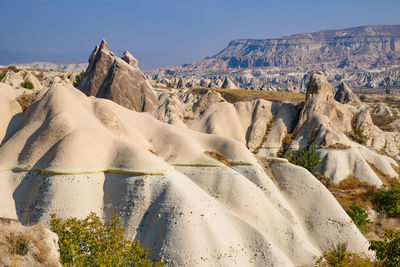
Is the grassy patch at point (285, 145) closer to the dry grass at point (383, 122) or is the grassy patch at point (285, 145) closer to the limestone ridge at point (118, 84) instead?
the limestone ridge at point (118, 84)

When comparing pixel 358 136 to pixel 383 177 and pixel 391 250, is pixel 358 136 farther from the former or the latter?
pixel 391 250

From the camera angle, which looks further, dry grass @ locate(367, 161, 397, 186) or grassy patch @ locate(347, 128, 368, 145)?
grassy patch @ locate(347, 128, 368, 145)

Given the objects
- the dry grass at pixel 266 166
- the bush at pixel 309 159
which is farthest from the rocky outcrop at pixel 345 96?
the dry grass at pixel 266 166

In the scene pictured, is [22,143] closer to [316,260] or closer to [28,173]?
[28,173]

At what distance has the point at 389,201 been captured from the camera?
32.8 metres

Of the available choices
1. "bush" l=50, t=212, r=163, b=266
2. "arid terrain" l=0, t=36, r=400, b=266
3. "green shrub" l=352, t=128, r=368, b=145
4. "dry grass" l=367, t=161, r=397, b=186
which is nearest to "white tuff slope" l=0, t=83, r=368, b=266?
"arid terrain" l=0, t=36, r=400, b=266

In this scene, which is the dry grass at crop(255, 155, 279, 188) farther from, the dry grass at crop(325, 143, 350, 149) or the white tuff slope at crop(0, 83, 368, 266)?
the dry grass at crop(325, 143, 350, 149)

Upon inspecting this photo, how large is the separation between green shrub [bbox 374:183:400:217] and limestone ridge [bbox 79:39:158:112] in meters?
29.8

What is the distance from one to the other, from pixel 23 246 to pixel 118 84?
35132mm

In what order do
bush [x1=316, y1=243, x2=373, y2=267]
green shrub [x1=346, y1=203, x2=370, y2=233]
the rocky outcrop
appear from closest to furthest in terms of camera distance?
bush [x1=316, y1=243, x2=373, y2=267]
green shrub [x1=346, y1=203, x2=370, y2=233]
the rocky outcrop

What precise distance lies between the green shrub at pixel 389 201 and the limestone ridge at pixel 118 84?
1172 inches

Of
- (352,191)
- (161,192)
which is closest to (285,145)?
(352,191)

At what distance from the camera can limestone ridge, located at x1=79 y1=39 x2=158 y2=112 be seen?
4388 centimetres

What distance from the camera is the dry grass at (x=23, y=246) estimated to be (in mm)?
10234
